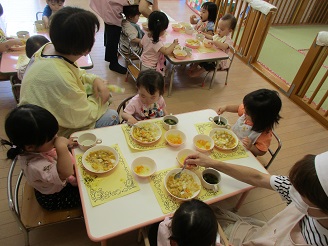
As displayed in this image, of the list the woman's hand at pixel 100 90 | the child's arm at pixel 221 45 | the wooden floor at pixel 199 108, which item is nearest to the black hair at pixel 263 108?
the wooden floor at pixel 199 108

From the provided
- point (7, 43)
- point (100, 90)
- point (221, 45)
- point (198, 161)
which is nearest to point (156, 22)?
point (221, 45)

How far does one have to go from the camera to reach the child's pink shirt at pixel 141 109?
2035 millimetres

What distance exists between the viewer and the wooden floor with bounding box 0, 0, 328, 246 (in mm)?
1846

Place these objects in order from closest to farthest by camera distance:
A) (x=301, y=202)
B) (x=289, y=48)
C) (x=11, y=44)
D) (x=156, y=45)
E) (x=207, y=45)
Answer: (x=301, y=202)
(x=11, y=44)
(x=156, y=45)
(x=207, y=45)
(x=289, y=48)

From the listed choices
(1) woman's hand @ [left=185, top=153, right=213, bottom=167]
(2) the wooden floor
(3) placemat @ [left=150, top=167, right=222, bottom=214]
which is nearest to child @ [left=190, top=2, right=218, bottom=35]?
(2) the wooden floor

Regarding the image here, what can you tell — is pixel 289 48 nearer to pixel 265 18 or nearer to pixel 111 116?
pixel 265 18

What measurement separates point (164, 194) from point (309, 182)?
74cm

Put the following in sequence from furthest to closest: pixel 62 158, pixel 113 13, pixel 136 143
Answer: pixel 113 13, pixel 136 143, pixel 62 158

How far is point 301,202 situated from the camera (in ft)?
3.80

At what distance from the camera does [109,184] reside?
4.47 feet

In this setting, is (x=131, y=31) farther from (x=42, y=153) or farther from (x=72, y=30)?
(x=42, y=153)

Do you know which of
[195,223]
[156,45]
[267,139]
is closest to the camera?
[195,223]

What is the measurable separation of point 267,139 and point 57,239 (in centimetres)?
188

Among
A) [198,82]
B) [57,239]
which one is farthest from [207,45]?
[57,239]
